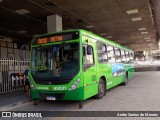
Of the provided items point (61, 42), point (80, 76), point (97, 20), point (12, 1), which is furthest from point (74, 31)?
point (97, 20)

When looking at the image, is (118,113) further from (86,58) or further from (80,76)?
(86,58)

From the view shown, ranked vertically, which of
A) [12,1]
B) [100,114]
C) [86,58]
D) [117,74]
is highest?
[12,1]

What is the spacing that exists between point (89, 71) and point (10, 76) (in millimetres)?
6611

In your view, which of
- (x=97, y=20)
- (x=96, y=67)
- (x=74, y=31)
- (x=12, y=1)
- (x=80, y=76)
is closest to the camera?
(x=80, y=76)

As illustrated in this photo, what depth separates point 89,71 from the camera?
282 inches

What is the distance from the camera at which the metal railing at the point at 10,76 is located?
11.3m

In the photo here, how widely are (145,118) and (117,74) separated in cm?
614

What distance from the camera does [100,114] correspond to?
19.4ft

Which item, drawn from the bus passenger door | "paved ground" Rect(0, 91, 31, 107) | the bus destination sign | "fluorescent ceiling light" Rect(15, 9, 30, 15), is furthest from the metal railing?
the bus passenger door

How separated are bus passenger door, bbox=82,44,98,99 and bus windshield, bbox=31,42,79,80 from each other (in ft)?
1.31

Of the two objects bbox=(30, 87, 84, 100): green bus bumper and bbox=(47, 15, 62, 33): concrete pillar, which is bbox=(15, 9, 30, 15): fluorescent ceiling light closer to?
bbox=(47, 15, 62, 33): concrete pillar

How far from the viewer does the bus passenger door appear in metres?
6.86

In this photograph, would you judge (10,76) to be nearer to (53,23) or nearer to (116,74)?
(53,23)

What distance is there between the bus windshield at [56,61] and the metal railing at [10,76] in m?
4.83
